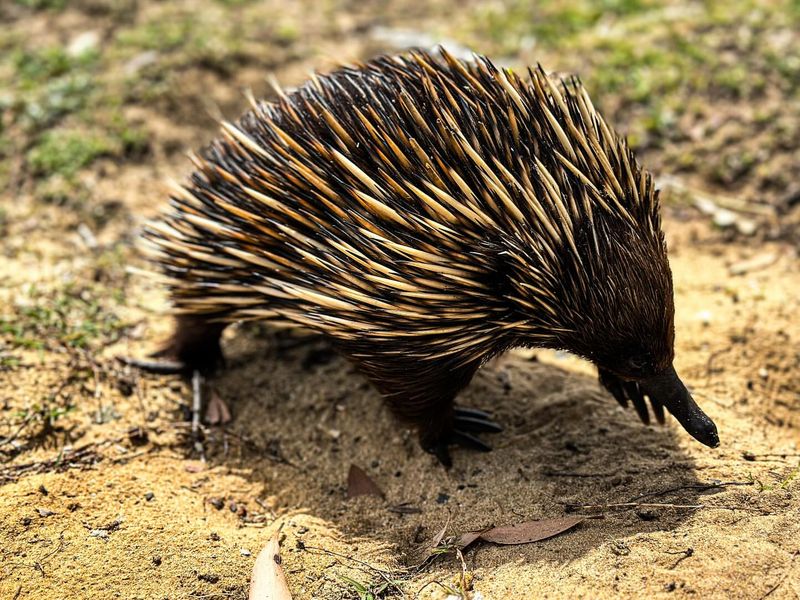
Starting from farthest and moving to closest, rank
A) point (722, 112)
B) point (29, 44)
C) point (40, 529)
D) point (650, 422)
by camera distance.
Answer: point (29, 44) < point (722, 112) < point (650, 422) < point (40, 529)

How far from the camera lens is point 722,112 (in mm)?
5551

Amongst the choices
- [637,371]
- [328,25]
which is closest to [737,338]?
[637,371]

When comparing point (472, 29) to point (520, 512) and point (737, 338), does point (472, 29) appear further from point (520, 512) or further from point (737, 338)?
point (520, 512)

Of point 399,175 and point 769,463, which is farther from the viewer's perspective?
point 769,463

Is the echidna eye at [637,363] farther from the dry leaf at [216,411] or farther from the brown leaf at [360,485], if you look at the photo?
the dry leaf at [216,411]

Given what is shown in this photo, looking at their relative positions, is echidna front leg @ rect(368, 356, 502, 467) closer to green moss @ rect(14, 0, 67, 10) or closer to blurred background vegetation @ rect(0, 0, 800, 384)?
blurred background vegetation @ rect(0, 0, 800, 384)

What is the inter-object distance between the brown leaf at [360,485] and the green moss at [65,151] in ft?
10.0

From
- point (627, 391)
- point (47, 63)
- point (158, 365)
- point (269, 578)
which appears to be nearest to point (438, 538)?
point (269, 578)

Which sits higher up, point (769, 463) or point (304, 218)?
point (304, 218)

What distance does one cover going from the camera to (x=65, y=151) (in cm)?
545

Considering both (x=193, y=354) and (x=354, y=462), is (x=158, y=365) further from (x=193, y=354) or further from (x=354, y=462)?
(x=354, y=462)

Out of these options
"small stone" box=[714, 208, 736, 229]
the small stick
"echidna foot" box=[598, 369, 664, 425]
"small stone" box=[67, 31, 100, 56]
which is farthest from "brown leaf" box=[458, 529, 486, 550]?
"small stone" box=[67, 31, 100, 56]

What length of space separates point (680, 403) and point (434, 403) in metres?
0.95

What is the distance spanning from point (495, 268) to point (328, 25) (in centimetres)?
453
